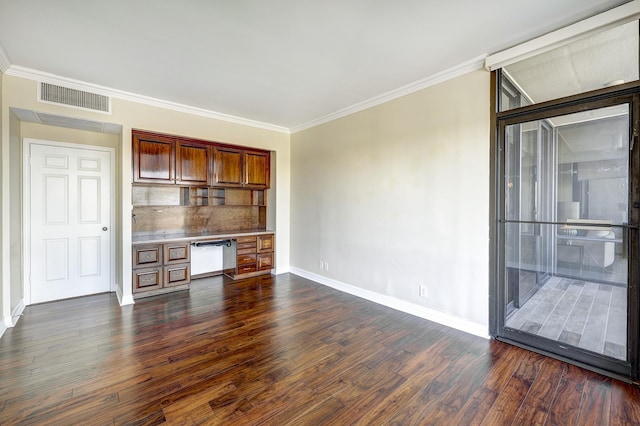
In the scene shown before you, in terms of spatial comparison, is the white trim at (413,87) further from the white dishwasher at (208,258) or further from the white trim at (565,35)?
the white dishwasher at (208,258)

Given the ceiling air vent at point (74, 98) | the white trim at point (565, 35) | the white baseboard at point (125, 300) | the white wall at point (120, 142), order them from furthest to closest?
the white baseboard at point (125, 300), the ceiling air vent at point (74, 98), the white wall at point (120, 142), the white trim at point (565, 35)

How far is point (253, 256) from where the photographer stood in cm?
509

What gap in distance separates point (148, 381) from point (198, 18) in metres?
2.85

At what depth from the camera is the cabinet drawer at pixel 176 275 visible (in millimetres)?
4203

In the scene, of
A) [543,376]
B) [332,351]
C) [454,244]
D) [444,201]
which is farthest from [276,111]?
[543,376]

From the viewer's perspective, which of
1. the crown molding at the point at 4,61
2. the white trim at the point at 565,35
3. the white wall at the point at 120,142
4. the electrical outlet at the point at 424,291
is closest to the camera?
the white trim at the point at 565,35

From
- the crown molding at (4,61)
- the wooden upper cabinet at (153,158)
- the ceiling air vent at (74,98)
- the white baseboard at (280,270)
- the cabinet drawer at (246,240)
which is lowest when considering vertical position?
the white baseboard at (280,270)

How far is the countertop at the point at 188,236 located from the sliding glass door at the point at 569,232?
3.83 m

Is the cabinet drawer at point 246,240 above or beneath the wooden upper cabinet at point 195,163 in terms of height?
beneath

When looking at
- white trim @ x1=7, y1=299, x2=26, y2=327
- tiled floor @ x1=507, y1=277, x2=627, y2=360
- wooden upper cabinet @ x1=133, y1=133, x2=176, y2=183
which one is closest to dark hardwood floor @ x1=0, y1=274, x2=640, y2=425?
white trim @ x1=7, y1=299, x2=26, y2=327

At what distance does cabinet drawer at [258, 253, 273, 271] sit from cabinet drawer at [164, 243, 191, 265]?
125 cm

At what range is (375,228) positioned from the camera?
396 centimetres

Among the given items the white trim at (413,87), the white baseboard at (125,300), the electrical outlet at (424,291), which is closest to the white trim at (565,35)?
the white trim at (413,87)

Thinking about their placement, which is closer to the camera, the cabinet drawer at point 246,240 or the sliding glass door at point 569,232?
the sliding glass door at point 569,232
